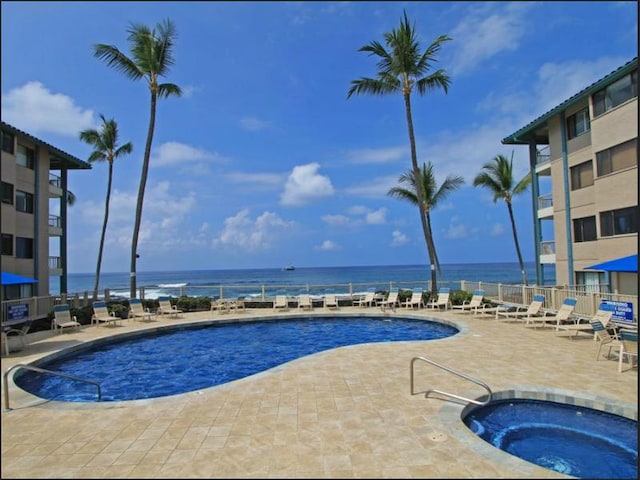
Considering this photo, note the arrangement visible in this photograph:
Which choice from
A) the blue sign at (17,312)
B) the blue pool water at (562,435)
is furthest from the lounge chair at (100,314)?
the blue pool water at (562,435)

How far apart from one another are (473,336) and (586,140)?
11.5 m

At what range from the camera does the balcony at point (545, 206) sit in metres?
20.3

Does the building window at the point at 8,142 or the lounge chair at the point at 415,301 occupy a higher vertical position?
the building window at the point at 8,142

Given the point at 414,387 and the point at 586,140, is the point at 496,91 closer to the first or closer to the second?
the point at 414,387

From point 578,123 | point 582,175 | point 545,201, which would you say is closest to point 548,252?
point 545,201

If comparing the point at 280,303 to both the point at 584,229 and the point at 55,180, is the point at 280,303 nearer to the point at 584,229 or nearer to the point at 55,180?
the point at 584,229

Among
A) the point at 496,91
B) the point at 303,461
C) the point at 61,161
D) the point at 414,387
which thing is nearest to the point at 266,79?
the point at 496,91

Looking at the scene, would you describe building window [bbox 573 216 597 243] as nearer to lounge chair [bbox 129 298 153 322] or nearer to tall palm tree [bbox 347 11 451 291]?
tall palm tree [bbox 347 11 451 291]

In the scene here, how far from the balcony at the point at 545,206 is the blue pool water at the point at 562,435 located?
1639 centimetres

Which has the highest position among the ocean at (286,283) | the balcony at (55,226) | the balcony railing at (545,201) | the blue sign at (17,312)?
the balcony railing at (545,201)

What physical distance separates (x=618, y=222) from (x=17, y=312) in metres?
20.3

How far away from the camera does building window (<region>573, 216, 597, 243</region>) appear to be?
17.2 metres

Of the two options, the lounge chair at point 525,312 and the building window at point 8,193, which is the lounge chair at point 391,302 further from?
the building window at point 8,193

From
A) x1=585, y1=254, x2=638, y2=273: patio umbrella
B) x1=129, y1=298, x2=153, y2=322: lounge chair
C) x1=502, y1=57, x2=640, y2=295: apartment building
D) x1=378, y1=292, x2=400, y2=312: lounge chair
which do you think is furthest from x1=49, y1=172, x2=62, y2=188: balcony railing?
x1=585, y1=254, x2=638, y2=273: patio umbrella
